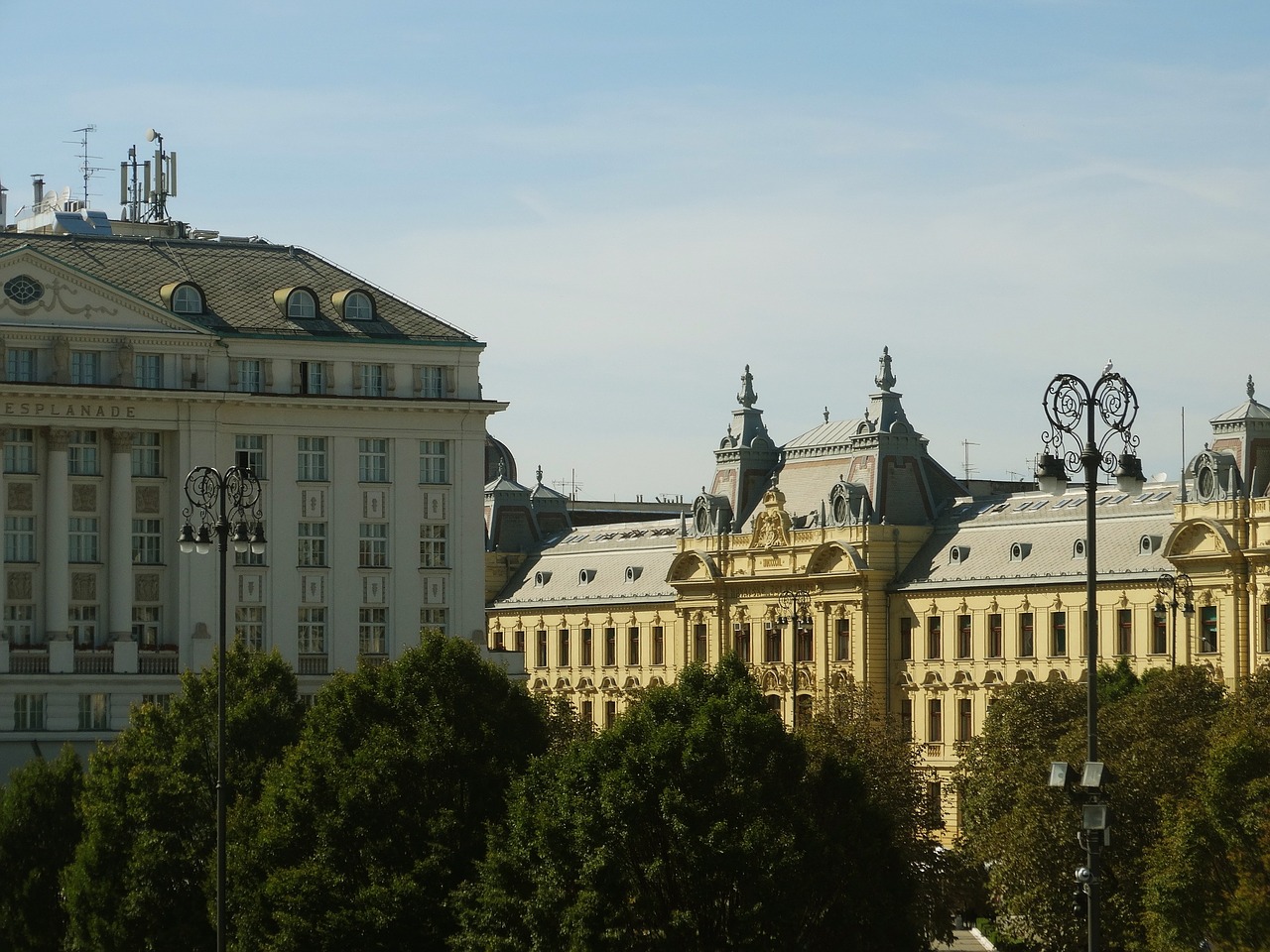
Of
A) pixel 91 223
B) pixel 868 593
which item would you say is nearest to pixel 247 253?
pixel 91 223

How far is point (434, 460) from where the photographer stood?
11625 centimetres

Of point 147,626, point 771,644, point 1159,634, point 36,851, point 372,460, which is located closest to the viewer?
point 36,851

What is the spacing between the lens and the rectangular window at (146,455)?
112 meters

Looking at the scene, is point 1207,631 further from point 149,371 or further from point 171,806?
point 171,806

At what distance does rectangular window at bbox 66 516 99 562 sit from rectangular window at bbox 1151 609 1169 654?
45.8 m

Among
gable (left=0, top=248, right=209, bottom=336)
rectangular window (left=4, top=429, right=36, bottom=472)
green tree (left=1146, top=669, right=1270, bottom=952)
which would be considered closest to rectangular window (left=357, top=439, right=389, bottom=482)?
gable (left=0, top=248, right=209, bottom=336)

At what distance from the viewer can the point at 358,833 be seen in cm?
5738

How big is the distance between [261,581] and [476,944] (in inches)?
2384

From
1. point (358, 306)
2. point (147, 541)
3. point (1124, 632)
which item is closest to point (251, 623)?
point (147, 541)

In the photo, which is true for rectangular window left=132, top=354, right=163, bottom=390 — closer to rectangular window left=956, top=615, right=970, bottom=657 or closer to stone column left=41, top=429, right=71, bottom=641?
stone column left=41, top=429, right=71, bottom=641

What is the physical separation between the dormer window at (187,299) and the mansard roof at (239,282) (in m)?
0.27

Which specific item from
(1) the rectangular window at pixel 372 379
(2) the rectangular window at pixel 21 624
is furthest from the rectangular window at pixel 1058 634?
(2) the rectangular window at pixel 21 624

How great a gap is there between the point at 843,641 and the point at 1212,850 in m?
86.0

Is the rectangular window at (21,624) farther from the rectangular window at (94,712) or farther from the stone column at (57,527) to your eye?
the rectangular window at (94,712)
